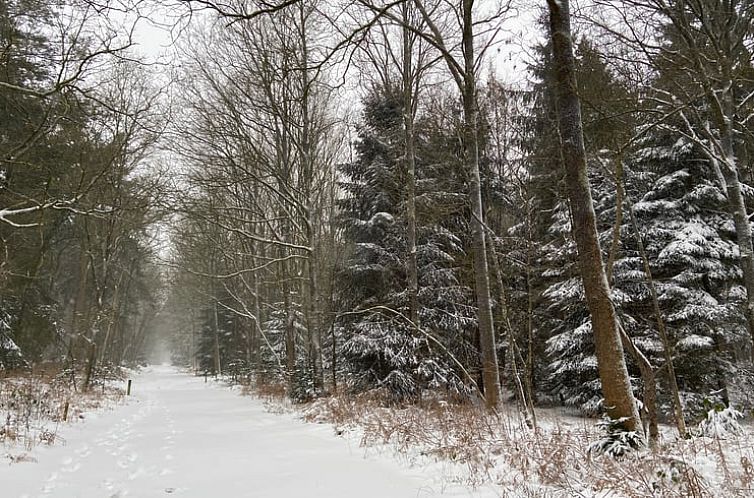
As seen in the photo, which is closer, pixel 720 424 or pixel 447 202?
pixel 720 424

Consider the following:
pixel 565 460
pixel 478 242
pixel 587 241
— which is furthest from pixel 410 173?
pixel 565 460

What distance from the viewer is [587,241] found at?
4785mm

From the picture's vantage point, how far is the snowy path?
463 cm

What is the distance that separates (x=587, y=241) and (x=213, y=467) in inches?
199

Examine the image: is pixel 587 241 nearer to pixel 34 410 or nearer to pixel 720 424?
pixel 720 424

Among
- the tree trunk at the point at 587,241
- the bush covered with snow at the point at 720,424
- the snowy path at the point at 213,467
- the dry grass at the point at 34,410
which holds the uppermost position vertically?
the tree trunk at the point at 587,241

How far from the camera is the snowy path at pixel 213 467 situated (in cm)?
463

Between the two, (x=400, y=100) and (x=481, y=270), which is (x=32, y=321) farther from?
(x=481, y=270)

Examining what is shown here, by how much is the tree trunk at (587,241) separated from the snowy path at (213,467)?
1533 mm

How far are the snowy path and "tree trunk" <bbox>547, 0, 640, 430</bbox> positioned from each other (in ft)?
5.03

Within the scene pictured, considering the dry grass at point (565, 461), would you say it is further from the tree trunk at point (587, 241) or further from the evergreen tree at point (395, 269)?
the evergreen tree at point (395, 269)

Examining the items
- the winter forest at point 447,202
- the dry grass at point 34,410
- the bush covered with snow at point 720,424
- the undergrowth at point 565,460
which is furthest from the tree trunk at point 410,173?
the dry grass at point 34,410

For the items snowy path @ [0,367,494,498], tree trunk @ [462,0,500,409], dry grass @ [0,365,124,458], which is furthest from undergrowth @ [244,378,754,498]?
dry grass @ [0,365,124,458]

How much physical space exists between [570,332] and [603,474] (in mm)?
9076
